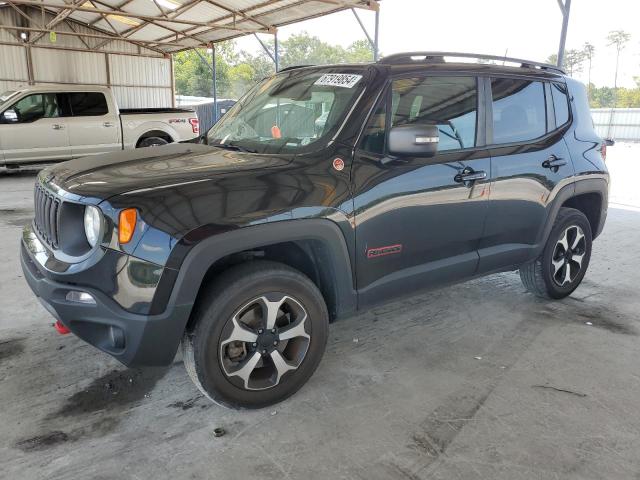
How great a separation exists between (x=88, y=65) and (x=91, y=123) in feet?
36.4

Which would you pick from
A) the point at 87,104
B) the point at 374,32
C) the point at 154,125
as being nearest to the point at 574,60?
the point at 374,32

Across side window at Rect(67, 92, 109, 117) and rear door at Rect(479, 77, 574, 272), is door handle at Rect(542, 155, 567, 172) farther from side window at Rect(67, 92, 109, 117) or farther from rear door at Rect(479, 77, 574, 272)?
side window at Rect(67, 92, 109, 117)

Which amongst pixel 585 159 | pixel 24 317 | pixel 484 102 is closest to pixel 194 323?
pixel 24 317

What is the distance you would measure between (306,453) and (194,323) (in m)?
0.80

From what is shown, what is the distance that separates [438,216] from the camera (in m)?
3.11

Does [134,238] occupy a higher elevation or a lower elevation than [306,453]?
higher

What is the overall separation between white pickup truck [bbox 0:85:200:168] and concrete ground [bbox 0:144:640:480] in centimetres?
751

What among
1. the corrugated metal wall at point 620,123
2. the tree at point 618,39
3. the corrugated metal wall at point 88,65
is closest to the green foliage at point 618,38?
the tree at point 618,39

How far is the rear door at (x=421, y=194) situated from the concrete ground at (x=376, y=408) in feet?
1.84

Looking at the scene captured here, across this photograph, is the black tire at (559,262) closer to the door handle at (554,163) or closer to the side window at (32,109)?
the door handle at (554,163)

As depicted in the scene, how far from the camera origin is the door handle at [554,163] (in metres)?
3.69

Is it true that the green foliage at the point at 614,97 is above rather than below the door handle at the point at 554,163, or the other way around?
above

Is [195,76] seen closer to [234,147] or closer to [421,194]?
[234,147]

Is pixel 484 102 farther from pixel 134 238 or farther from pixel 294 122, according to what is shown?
pixel 134 238
